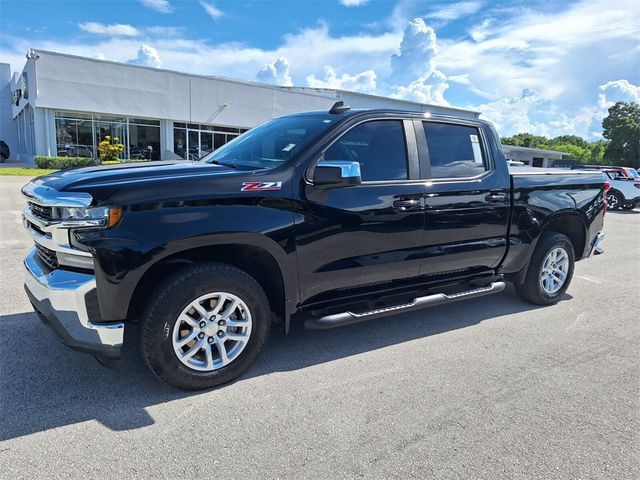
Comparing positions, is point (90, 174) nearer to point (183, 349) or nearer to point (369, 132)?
point (183, 349)

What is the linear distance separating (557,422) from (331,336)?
6.27 feet

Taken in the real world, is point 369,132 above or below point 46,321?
above

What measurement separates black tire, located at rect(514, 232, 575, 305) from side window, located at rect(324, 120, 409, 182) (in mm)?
2114

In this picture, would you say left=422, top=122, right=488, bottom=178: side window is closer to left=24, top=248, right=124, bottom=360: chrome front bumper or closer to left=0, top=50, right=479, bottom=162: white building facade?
left=24, top=248, right=124, bottom=360: chrome front bumper

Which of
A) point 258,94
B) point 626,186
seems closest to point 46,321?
point 626,186

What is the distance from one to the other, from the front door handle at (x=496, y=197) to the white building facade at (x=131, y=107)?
1968cm

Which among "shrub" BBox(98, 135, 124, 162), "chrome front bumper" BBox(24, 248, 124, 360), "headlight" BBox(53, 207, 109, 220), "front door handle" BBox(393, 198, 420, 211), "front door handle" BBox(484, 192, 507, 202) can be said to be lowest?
"chrome front bumper" BBox(24, 248, 124, 360)

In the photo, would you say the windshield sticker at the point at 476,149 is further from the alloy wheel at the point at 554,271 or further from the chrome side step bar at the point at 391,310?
the alloy wheel at the point at 554,271

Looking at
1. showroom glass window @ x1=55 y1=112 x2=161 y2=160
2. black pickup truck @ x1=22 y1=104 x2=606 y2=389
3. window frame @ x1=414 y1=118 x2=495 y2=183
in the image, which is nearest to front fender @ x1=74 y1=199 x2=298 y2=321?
black pickup truck @ x1=22 y1=104 x2=606 y2=389

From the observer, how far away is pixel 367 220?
11.9ft

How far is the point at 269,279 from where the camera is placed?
3.46m

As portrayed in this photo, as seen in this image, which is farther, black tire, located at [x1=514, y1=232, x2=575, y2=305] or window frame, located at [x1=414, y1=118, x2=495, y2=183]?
black tire, located at [x1=514, y1=232, x2=575, y2=305]

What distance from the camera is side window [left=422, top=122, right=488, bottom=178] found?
13.7 feet

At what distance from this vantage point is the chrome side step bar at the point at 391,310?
352 cm
